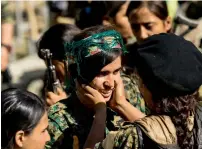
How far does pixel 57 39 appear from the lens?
365cm

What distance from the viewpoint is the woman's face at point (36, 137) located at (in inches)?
98.0

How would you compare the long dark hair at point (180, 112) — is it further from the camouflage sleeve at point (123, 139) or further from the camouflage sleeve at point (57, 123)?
the camouflage sleeve at point (57, 123)

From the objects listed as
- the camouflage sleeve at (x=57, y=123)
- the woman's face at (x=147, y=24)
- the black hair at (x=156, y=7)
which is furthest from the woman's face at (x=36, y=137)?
the black hair at (x=156, y=7)

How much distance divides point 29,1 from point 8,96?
6.67 m

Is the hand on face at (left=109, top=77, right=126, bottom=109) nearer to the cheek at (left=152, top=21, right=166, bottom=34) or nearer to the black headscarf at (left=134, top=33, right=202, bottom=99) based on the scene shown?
the black headscarf at (left=134, top=33, right=202, bottom=99)

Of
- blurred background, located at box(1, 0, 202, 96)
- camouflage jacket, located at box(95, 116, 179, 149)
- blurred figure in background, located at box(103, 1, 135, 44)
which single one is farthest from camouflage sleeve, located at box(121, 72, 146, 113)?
blurred figure in background, located at box(103, 1, 135, 44)

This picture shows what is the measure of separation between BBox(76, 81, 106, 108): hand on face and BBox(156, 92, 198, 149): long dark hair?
20.4 inches

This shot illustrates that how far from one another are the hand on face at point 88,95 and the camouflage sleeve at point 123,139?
43cm

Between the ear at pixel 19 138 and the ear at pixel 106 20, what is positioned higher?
the ear at pixel 19 138

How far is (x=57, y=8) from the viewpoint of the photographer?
760cm

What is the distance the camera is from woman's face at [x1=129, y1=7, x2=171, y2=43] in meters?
4.29

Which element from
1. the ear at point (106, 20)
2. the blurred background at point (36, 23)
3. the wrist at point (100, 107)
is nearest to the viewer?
the wrist at point (100, 107)

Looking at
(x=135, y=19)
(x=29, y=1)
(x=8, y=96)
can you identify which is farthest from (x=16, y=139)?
(x=29, y=1)

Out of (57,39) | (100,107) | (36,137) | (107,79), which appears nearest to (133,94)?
(107,79)
